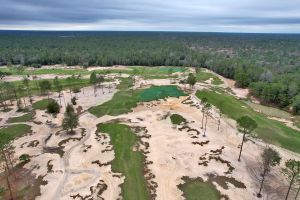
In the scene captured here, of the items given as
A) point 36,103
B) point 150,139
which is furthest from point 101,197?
point 36,103

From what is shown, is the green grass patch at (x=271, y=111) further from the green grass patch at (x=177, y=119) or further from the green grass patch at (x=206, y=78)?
the green grass patch at (x=206, y=78)

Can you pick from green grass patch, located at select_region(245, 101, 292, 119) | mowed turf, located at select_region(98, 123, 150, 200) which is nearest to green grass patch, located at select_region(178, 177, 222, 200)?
mowed turf, located at select_region(98, 123, 150, 200)

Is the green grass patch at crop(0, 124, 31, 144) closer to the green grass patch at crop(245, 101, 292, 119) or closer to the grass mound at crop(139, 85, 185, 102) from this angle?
the grass mound at crop(139, 85, 185, 102)

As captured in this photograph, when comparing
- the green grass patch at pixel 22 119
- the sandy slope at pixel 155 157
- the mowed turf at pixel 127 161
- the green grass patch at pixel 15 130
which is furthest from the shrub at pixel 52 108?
the mowed turf at pixel 127 161

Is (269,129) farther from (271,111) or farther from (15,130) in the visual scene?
(15,130)

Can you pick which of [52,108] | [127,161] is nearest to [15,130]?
[52,108]

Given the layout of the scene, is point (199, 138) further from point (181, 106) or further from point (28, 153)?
point (28, 153)
